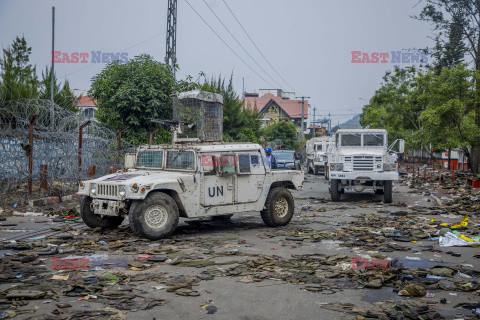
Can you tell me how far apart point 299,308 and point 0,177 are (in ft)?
32.9

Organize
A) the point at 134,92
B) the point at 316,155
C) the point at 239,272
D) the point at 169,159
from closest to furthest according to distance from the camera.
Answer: the point at 239,272
the point at 169,159
the point at 134,92
the point at 316,155

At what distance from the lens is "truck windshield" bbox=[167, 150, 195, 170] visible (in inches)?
377

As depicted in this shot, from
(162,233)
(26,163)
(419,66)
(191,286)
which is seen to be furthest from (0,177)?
(419,66)

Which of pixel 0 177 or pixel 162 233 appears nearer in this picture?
pixel 162 233

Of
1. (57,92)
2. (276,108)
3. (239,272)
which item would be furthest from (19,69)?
(276,108)

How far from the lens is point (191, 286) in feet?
19.1

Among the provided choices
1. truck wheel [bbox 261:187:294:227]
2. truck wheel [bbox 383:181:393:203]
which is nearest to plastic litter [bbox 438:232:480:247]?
truck wheel [bbox 261:187:294:227]

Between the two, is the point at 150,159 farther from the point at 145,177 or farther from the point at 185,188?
the point at 185,188

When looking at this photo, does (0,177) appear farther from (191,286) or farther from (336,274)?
(336,274)

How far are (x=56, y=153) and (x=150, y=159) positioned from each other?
13.6ft

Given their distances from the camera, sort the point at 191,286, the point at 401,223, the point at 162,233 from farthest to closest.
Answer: the point at 401,223, the point at 162,233, the point at 191,286

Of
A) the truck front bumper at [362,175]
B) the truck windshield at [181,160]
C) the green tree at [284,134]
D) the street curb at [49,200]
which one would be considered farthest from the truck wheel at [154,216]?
the green tree at [284,134]

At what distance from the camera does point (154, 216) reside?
8.75 m

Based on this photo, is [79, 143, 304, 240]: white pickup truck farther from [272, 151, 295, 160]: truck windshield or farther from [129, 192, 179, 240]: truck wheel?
[272, 151, 295, 160]: truck windshield
